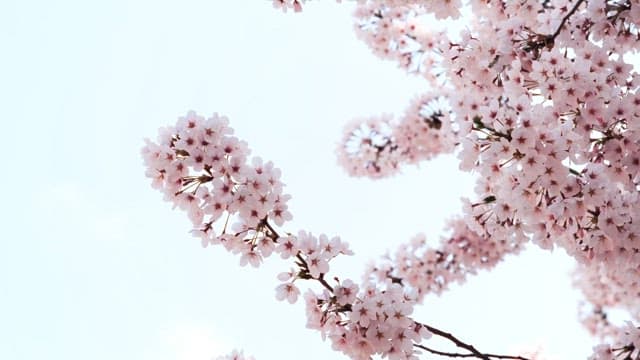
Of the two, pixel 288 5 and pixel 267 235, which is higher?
pixel 288 5

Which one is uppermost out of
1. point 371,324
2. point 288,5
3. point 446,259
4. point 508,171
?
point 446,259

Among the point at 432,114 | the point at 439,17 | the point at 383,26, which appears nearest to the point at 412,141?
the point at 432,114

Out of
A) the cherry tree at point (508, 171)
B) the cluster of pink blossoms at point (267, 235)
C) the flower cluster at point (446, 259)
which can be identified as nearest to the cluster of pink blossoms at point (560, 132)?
the cherry tree at point (508, 171)

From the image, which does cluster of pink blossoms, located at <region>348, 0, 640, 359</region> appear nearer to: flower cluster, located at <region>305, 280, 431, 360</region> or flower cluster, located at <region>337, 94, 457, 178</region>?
flower cluster, located at <region>305, 280, 431, 360</region>

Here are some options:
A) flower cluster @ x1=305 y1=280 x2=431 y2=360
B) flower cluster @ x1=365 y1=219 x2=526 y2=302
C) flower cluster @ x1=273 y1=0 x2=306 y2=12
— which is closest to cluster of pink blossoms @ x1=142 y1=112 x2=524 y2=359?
flower cluster @ x1=305 y1=280 x2=431 y2=360

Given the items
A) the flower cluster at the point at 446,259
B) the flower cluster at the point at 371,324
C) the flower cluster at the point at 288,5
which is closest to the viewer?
the flower cluster at the point at 371,324

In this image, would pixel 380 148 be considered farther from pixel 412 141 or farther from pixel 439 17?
pixel 439 17

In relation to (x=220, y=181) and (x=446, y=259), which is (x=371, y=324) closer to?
(x=220, y=181)

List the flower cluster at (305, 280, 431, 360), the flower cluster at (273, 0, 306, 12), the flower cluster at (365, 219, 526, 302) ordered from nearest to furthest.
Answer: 1. the flower cluster at (305, 280, 431, 360)
2. the flower cluster at (273, 0, 306, 12)
3. the flower cluster at (365, 219, 526, 302)

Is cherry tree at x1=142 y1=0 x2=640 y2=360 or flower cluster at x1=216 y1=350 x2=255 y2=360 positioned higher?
cherry tree at x1=142 y1=0 x2=640 y2=360

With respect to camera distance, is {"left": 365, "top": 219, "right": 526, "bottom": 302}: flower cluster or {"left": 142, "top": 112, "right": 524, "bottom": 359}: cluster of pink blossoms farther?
{"left": 365, "top": 219, "right": 526, "bottom": 302}: flower cluster

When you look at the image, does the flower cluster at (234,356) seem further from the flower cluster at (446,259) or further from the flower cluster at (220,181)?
the flower cluster at (446,259)

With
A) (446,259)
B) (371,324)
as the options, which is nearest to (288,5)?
(371,324)

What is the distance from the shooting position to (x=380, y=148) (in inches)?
459
